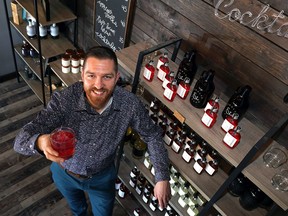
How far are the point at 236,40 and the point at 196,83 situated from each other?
33cm

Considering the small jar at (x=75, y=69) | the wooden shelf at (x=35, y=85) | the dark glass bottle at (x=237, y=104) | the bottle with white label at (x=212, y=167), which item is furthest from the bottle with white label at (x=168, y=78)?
the wooden shelf at (x=35, y=85)

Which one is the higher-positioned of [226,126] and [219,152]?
[226,126]

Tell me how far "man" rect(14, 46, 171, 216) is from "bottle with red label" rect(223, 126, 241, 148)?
1.61ft

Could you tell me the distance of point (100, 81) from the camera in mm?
1695

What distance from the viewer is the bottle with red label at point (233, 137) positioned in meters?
1.55

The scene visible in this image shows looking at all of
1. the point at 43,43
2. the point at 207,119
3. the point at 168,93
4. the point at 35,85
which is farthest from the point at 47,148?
the point at 35,85

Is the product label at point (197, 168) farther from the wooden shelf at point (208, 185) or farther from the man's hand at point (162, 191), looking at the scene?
the man's hand at point (162, 191)

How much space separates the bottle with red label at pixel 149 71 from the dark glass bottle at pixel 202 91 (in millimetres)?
282

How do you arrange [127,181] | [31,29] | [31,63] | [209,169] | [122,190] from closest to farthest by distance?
[209,169]
[127,181]
[122,190]
[31,29]
[31,63]

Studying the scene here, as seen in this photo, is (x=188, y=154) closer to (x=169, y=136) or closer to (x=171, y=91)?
(x=169, y=136)

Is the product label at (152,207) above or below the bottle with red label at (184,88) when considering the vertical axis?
below

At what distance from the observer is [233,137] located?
1.55m

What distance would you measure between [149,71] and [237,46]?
54cm

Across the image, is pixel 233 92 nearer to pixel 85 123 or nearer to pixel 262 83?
pixel 262 83
